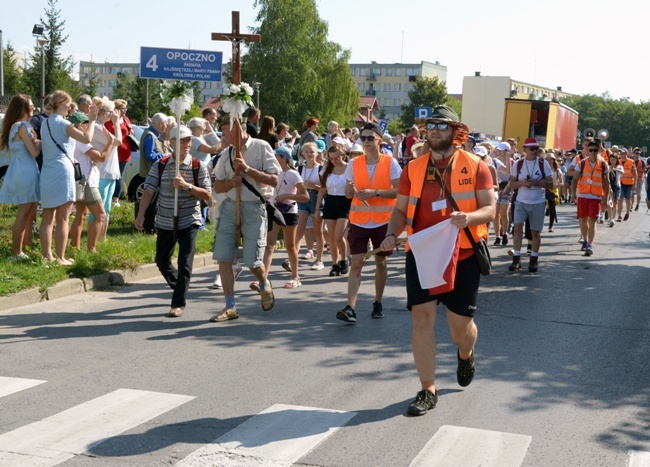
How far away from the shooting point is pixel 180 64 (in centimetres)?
2320

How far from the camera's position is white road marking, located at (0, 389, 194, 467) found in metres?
4.91

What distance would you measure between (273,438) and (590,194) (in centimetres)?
1189

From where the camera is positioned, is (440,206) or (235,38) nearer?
(440,206)

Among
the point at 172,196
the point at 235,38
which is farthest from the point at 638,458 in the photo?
the point at 235,38

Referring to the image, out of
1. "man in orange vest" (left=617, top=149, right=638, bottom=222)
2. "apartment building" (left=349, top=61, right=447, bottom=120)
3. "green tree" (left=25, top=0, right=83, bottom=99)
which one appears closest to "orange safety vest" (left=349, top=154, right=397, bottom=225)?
"man in orange vest" (left=617, top=149, right=638, bottom=222)

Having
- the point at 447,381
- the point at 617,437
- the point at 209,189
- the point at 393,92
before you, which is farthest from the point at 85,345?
the point at 393,92

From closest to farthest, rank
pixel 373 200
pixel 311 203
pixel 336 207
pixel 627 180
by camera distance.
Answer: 1. pixel 373 200
2. pixel 336 207
3. pixel 311 203
4. pixel 627 180

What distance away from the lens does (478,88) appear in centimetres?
5288

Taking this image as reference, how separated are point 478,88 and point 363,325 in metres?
45.6

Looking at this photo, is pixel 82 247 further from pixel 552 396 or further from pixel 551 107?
pixel 551 107

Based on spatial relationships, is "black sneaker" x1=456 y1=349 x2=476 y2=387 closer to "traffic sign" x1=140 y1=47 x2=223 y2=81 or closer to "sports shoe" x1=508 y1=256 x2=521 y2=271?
"sports shoe" x1=508 y1=256 x2=521 y2=271

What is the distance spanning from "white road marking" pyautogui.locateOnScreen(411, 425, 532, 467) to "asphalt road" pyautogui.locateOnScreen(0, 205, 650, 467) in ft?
0.04

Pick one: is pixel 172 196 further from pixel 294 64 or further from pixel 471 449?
pixel 294 64

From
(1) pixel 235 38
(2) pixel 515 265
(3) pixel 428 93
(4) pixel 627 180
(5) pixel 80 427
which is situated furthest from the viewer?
(3) pixel 428 93
